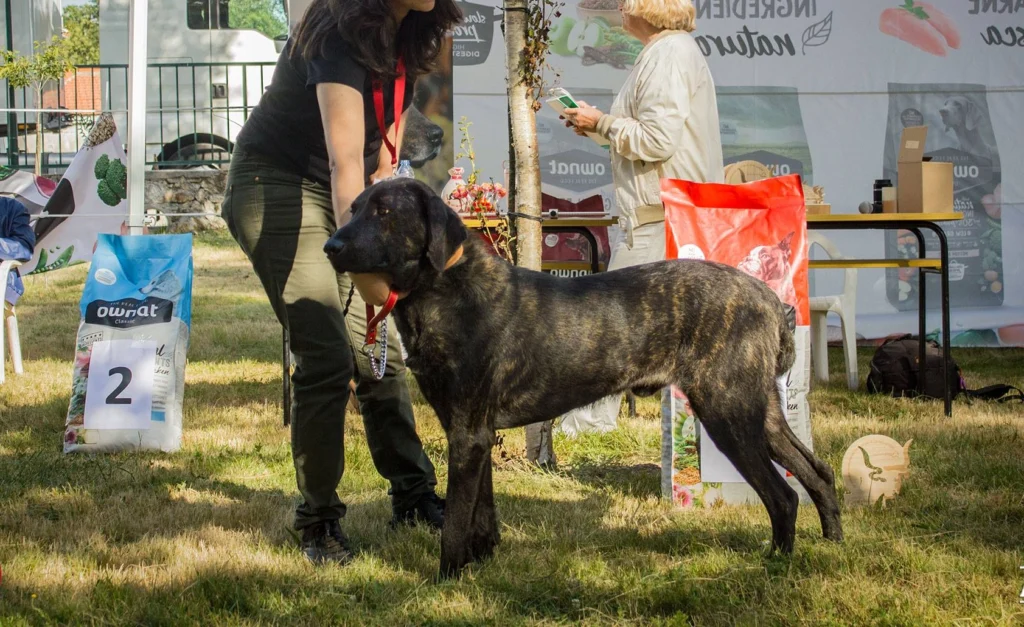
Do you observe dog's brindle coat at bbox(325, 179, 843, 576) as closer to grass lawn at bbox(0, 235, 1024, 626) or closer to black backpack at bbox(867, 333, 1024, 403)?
grass lawn at bbox(0, 235, 1024, 626)

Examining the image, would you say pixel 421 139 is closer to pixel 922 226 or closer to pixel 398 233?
pixel 922 226

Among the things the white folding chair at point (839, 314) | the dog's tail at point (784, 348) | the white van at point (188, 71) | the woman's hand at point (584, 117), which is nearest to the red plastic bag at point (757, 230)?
the dog's tail at point (784, 348)

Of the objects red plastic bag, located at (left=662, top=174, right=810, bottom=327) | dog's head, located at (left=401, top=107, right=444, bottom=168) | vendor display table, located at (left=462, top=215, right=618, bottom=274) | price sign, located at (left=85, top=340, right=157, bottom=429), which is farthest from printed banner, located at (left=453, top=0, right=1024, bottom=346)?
red plastic bag, located at (left=662, top=174, right=810, bottom=327)

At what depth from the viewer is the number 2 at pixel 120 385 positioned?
17.8ft

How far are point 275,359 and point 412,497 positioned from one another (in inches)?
182

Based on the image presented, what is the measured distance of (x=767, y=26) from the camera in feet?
25.5

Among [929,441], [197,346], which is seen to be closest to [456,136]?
[197,346]

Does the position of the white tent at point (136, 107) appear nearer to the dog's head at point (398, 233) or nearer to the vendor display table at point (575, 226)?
the vendor display table at point (575, 226)

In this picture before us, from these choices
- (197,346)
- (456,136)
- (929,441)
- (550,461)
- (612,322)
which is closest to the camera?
(612,322)

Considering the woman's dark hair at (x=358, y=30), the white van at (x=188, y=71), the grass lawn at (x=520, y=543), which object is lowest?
the grass lawn at (x=520, y=543)

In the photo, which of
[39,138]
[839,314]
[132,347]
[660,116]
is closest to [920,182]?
[839,314]

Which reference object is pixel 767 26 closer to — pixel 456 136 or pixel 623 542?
pixel 456 136

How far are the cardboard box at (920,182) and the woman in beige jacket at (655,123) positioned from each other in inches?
69.9

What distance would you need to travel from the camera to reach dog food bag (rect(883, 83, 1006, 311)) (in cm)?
791
